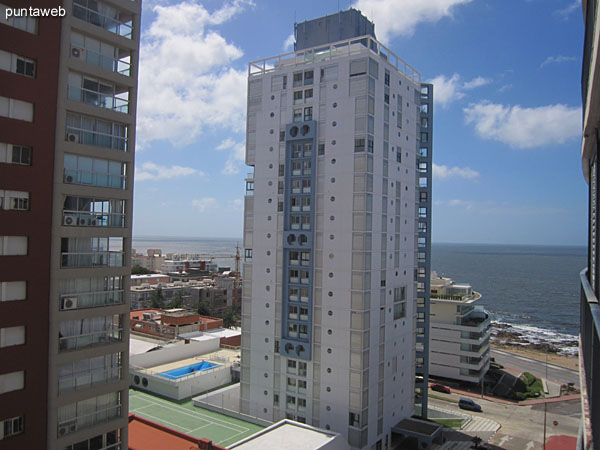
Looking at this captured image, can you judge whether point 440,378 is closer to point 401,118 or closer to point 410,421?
point 410,421

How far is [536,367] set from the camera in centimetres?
7531

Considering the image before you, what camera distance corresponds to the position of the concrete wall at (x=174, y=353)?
48.9 m

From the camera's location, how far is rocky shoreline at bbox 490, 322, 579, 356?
90.0 metres

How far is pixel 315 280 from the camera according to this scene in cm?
3741

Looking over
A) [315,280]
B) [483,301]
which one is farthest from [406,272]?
[483,301]

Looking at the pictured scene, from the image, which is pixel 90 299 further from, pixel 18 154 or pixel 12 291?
pixel 18 154

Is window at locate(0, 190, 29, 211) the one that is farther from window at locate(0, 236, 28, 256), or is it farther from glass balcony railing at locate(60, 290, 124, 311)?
glass balcony railing at locate(60, 290, 124, 311)

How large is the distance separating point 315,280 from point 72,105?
2455 centimetres

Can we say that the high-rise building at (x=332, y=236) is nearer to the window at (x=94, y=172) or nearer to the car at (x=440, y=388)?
the car at (x=440, y=388)

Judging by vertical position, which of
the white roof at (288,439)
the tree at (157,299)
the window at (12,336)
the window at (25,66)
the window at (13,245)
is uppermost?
the window at (25,66)

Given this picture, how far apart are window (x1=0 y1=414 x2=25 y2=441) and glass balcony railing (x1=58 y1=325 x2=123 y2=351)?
7.89 ft

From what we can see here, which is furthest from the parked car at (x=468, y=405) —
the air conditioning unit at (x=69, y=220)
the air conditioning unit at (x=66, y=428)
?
the air conditioning unit at (x=69, y=220)

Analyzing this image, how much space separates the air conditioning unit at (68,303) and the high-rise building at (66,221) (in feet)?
0.12

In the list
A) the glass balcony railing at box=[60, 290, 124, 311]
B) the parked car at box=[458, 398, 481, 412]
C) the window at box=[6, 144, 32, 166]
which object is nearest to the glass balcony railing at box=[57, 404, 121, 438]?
the glass balcony railing at box=[60, 290, 124, 311]
